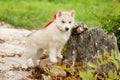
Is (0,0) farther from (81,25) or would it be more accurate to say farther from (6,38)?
(81,25)

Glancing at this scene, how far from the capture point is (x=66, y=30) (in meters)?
7.09

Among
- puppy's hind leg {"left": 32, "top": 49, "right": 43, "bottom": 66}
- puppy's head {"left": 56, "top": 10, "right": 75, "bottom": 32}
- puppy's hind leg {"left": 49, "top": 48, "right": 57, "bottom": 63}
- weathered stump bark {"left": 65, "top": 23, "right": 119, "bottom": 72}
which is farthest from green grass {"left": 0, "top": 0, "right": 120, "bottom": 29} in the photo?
puppy's head {"left": 56, "top": 10, "right": 75, "bottom": 32}

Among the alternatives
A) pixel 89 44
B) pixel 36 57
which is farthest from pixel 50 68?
pixel 89 44

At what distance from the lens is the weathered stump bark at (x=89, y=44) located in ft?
23.5

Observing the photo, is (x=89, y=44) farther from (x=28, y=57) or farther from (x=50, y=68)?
(x=28, y=57)

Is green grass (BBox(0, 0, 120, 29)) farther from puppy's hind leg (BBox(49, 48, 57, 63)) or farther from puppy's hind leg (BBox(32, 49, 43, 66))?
puppy's hind leg (BBox(49, 48, 57, 63))

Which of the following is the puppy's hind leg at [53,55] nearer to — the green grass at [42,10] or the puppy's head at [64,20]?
the puppy's head at [64,20]

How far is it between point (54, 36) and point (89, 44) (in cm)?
64

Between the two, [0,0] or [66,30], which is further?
[0,0]

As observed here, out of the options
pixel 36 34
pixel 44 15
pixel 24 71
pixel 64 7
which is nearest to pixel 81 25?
pixel 36 34

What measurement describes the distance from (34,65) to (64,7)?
1004 centimetres

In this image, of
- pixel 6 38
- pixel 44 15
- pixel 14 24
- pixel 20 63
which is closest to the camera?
pixel 20 63

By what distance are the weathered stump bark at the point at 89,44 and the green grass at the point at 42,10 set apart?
6.12 m

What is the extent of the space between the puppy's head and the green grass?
6.64m
